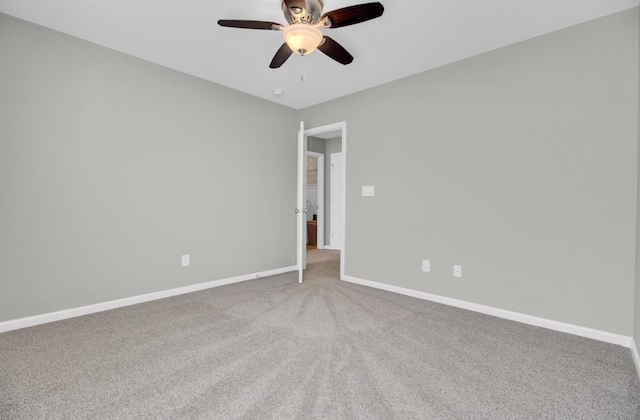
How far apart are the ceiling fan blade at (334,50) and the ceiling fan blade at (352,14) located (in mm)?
195

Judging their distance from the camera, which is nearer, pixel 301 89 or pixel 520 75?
pixel 520 75

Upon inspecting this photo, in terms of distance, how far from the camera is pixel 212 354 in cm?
204

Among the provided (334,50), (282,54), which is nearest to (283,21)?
(282,54)

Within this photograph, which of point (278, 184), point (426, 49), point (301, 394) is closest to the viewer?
point (301, 394)

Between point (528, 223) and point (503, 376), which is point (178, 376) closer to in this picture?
point (503, 376)

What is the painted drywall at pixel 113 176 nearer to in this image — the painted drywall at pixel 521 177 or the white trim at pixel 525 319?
the painted drywall at pixel 521 177

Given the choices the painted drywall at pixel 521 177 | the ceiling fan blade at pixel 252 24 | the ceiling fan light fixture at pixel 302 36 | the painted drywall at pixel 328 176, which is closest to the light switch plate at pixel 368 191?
the painted drywall at pixel 521 177

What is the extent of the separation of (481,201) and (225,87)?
3199 mm

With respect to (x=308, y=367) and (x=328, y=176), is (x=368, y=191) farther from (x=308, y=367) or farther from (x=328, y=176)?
(x=328, y=176)

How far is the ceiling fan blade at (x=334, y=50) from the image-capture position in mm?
2247

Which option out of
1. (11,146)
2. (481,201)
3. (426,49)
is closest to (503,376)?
(481,201)

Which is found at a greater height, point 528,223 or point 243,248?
point 528,223

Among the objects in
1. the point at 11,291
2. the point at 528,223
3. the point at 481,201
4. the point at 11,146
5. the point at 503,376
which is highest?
the point at 11,146

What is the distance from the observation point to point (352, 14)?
1.92 metres
